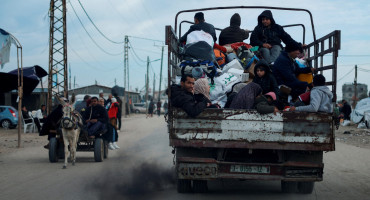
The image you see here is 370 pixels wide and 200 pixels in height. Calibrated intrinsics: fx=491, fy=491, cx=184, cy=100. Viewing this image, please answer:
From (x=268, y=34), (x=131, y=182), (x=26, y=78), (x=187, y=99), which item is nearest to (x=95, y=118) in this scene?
(x=131, y=182)

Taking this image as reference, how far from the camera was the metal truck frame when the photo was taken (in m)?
6.64

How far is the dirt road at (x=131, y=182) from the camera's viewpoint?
7500 mm

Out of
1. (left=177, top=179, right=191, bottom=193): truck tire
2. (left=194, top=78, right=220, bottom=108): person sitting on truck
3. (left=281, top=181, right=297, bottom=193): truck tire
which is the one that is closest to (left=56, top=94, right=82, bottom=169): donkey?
(left=177, top=179, right=191, bottom=193): truck tire

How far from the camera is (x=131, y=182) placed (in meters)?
8.63

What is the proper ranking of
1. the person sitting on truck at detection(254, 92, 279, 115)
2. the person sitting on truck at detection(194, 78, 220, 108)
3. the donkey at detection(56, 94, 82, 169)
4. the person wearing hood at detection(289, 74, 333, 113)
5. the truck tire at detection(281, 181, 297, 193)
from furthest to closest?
the donkey at detection(56, 94, 82, 169) < the truck tire at detection(281, 181, 297, 193) < the person sitting on truck at detection(194, 78, 220, 108) < the person wearing hood at detection(289, 74, 333, 113) < the person sitting on truck at detection(254, 92, 279, 115)

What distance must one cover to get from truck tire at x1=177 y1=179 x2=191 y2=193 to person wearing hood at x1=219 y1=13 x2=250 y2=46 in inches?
182

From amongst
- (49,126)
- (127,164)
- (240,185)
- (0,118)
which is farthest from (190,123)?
(0,118)

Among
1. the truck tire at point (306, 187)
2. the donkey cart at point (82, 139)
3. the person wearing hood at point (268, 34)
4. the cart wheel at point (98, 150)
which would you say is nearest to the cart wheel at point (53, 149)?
the donkey cart at point (82, 139)

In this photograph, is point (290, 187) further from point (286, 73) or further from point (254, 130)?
point (286, 73)

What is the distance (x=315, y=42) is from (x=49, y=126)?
6957 mm

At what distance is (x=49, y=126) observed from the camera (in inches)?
496

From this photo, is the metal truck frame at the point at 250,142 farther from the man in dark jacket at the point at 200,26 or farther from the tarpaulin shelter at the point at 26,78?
the tarpaulin shelter at the point at 26,78

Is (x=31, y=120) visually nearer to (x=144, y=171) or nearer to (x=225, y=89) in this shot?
(x=144, y=171)

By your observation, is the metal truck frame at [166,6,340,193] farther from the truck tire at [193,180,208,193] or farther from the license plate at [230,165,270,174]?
the truck tire at [193,180,208,193]
